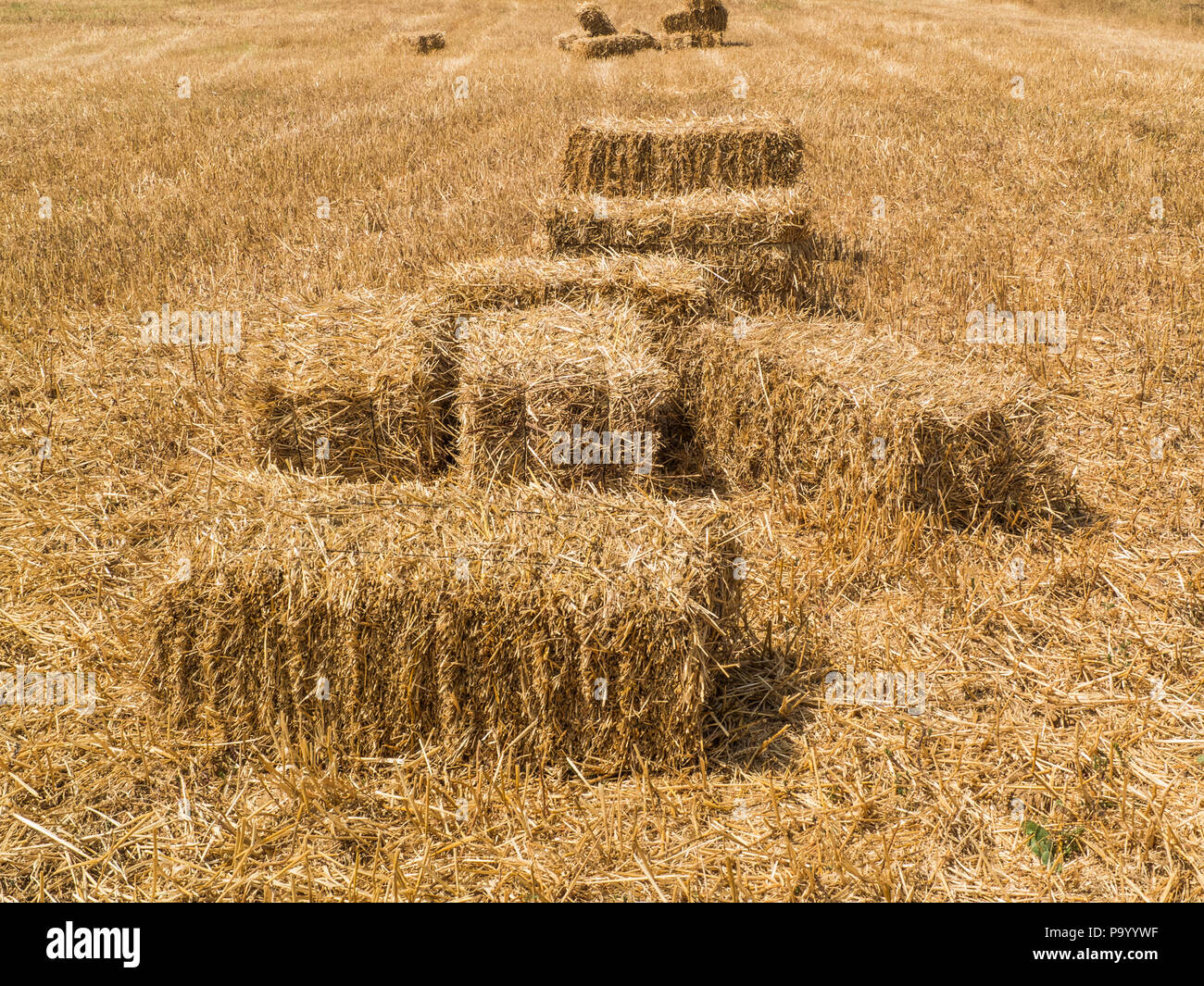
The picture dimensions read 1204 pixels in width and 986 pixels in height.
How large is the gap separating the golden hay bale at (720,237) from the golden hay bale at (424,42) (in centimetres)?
1662

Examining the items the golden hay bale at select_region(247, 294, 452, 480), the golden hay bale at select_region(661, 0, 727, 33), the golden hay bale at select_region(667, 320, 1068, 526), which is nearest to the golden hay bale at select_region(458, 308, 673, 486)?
the golden hay bale at select_region(247, 294, 452, 480)

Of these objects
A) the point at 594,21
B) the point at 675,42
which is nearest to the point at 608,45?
the point at 594,21

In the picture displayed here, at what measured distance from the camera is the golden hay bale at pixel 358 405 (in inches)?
199

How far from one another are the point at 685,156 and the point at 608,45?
506 inches

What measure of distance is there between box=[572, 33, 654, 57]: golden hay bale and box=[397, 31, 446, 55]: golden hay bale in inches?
144

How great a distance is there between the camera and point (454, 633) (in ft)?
11.4

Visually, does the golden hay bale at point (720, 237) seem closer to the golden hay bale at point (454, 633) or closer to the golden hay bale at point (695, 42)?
the golden hay bale at point (454, 633)

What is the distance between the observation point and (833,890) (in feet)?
10.1

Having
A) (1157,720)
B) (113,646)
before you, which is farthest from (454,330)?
(1157,720)

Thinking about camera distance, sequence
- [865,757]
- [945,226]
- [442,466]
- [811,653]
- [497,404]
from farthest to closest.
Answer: [945,226]
[442,466]
[497,404]
[811,653]
[865,757]

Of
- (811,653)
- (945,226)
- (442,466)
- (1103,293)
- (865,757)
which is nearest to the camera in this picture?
(865,757)

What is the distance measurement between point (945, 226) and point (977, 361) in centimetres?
335

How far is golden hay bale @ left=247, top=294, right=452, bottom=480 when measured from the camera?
199 inches

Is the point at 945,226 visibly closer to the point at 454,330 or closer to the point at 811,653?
the point at 454,330
